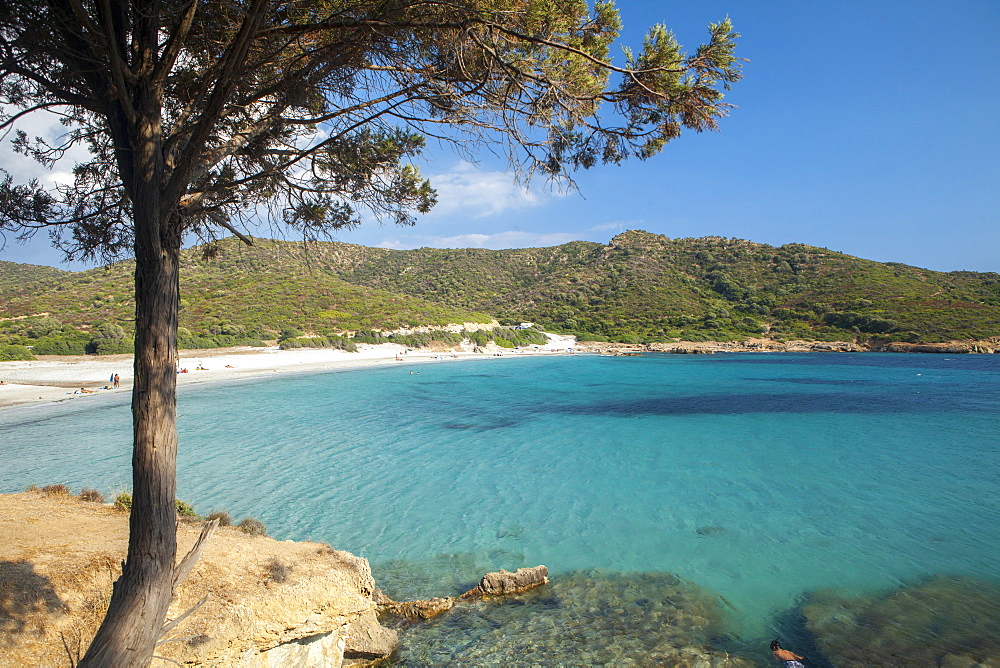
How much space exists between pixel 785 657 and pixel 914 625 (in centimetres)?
181

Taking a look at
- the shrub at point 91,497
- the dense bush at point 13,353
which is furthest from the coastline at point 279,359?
the shrub at point 91,497

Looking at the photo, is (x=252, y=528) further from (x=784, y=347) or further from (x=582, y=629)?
(x=784, y=347)

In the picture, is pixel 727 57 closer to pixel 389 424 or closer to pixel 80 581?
pixel 80 581

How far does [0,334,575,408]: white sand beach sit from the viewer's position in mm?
21000

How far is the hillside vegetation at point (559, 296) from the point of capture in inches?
1538

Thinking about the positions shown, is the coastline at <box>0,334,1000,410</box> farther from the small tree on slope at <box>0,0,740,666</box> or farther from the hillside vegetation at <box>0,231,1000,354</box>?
the small tree on slope at <box>0,0,740,666</box>

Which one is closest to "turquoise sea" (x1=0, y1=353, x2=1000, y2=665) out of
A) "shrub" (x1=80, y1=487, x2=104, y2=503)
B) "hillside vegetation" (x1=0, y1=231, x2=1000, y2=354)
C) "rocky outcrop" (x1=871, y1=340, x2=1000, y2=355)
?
"shrub" (x1=80, y1=487, x2=104, y2=503)

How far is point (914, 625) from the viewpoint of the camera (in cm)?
505

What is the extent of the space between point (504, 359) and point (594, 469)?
34.3m

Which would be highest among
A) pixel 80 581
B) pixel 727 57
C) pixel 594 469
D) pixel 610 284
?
pixel 610 284

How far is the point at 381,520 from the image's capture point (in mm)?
7910

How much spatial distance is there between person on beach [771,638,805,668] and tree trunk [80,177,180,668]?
492 centimetres

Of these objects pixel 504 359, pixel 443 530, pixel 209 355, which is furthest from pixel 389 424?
pixel 504 359

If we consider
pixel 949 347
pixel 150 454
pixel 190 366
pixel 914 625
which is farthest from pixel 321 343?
pixel 949 347
